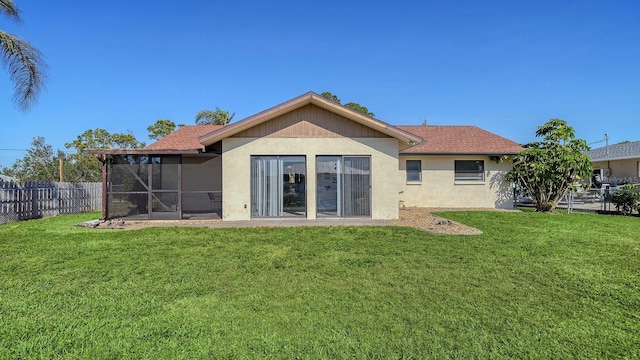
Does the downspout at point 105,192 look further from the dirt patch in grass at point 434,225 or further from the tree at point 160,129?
the tree at point 160,129

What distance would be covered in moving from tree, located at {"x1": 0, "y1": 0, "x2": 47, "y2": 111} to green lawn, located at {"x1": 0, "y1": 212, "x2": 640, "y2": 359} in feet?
20.1

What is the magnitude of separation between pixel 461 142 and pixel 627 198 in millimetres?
7328

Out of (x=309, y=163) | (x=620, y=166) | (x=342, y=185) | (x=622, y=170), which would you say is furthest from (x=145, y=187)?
(x=620, y=166)

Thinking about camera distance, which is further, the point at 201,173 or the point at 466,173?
the point at 466,173

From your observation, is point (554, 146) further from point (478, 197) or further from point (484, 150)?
point (478, 197)

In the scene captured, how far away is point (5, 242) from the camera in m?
8.43

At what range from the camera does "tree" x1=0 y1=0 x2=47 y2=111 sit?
1113 cm

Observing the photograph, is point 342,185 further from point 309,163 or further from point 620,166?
point 620,166

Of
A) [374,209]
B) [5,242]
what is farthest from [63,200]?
[374,209]

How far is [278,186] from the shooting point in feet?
39.5

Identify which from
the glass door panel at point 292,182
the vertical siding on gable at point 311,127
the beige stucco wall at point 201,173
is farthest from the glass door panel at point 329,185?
the beige stucco wall at point 201,173

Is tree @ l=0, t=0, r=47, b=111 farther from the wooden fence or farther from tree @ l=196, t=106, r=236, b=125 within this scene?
tree @ l=196, t=106, r=236, b=125

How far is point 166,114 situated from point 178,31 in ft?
61.5

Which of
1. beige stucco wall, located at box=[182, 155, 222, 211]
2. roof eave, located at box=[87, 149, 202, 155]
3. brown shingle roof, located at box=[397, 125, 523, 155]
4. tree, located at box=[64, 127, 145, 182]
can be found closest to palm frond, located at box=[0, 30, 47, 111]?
roof eave, located at box=[87, 149, 202, 155]
